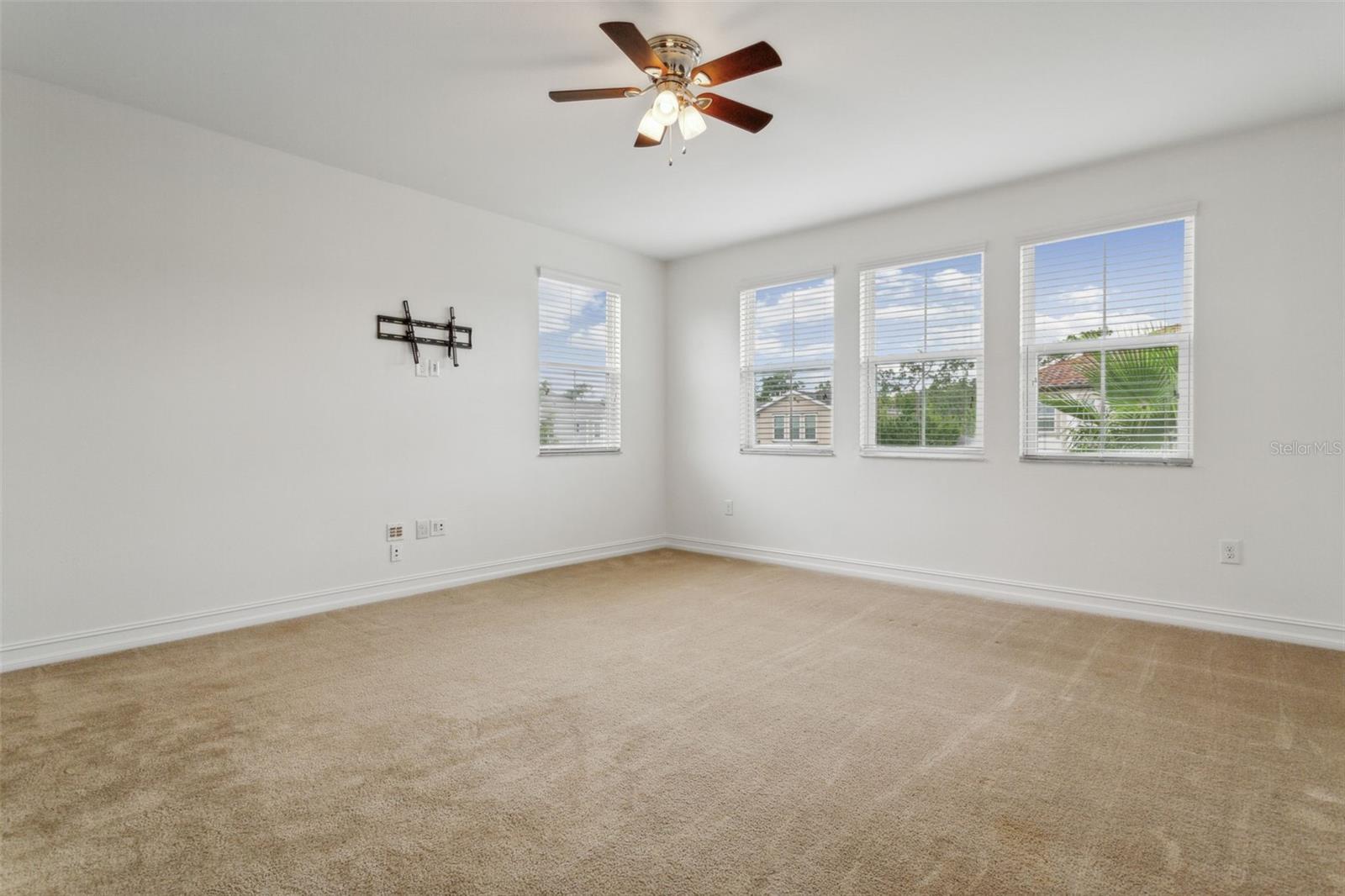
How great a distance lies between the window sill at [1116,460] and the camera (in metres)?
3.70

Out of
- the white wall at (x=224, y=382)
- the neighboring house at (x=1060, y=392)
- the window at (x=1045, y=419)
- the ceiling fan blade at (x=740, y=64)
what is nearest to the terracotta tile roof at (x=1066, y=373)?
the neighboring house at (x=1060, y=392)

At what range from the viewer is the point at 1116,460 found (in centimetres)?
388

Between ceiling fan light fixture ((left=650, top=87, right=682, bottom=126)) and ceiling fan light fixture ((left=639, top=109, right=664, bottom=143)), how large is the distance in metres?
0.06

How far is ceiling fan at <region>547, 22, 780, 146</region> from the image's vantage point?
2439mm

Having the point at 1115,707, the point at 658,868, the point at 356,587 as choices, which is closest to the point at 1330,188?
the point at 1115,707

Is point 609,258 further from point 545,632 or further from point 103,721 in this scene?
point 103,721

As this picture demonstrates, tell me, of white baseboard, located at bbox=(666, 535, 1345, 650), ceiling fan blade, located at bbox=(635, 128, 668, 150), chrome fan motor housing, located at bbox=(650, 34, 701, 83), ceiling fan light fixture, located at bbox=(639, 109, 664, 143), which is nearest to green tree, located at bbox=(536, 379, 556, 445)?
white baseboard, located at bbox=(666, 535, 1345, 650)

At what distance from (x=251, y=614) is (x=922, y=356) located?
4.50 m

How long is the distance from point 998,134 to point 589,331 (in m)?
3.27

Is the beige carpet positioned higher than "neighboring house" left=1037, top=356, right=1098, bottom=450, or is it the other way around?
"neighboring house" left=1037, top=356, right=1098, bottom=450

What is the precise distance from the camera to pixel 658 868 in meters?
1.63

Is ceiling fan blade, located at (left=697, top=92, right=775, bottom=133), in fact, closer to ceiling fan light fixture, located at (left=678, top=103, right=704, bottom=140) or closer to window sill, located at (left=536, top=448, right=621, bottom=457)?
ceiling fan light fixture, located at (left=678, top=103, right=704, bottom=140)

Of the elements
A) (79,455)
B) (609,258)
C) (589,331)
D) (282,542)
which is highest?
(609,258)

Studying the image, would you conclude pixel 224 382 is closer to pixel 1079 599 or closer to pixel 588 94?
pixel 588 94
